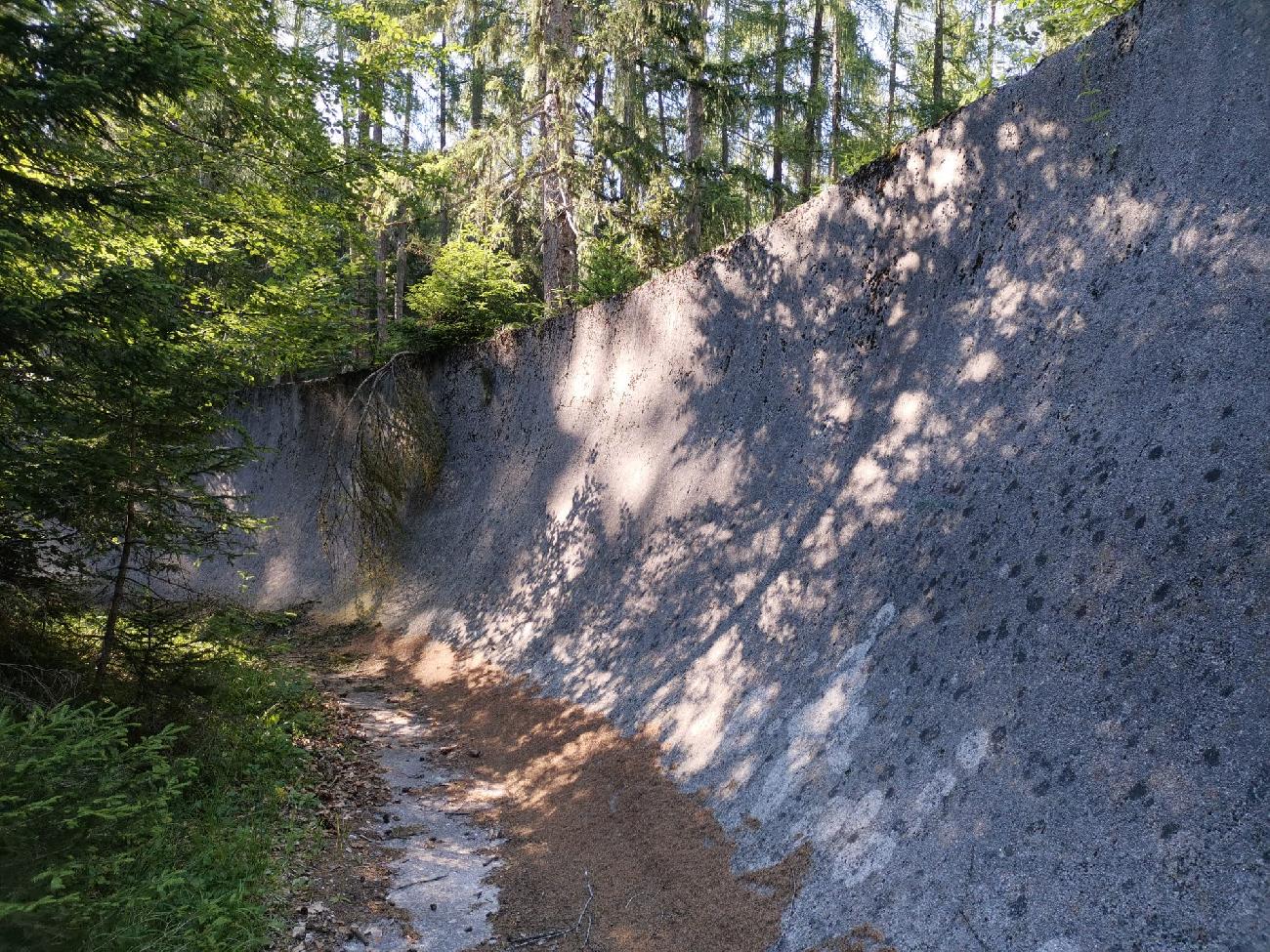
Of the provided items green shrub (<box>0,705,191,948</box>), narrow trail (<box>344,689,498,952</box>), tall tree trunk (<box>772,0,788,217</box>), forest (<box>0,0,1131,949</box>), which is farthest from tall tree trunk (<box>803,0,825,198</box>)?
green shrub (<box>0,705,191,948</box>)

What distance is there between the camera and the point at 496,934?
209 inches

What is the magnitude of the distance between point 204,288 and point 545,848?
7583 millimetres

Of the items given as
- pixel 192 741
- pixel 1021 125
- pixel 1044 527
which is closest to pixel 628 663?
pixel 192 741

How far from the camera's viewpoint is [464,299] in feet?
48.6

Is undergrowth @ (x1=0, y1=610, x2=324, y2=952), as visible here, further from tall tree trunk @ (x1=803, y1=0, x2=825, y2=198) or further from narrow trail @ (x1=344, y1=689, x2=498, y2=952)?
tall tree trunk @ (x1=803, y1=0, x2=825, y2=198)

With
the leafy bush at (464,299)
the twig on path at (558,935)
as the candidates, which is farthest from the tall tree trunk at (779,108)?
the twig on path at (558,935)

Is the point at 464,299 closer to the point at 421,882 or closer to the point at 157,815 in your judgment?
the point at 421,882

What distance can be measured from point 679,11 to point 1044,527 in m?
12.1

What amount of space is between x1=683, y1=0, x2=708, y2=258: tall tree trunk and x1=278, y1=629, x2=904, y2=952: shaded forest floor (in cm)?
882

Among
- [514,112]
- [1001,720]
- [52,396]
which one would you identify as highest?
[514,112]

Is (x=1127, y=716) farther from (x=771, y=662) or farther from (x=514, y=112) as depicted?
(x=514, y=112)

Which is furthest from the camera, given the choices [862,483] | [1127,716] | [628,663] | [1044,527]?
[628,663]

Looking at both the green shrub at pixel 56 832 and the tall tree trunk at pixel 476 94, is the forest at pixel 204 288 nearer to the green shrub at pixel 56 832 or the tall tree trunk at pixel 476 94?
the green shrub at pixel 56 832

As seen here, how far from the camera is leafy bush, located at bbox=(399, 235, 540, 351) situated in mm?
14203
